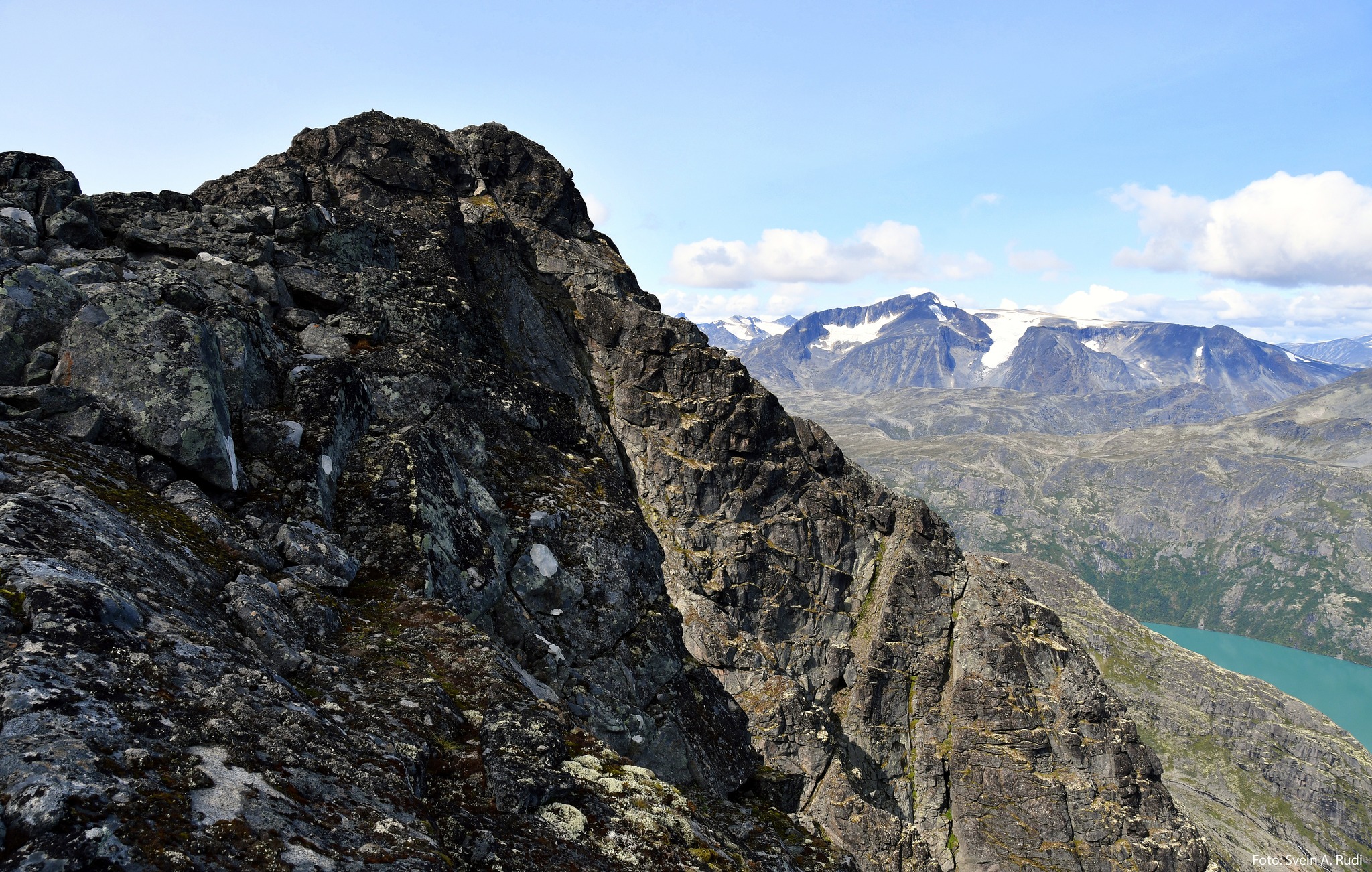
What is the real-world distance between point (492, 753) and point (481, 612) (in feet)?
26.0

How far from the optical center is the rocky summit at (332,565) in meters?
8.36

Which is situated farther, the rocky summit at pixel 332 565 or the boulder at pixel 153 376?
the boulder at pixel 153 376

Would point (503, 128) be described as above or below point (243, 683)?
above

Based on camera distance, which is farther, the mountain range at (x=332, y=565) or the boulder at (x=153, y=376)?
the boulder at (x=153, y=376)

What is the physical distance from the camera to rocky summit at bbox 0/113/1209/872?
27.4 ft

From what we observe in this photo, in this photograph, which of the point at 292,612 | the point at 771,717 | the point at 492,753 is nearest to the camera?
the point at 492,753

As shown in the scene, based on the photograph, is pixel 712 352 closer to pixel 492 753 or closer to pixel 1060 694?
pixel 1060 694

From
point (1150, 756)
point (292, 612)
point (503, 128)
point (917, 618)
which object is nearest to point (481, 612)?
point (292, 612)

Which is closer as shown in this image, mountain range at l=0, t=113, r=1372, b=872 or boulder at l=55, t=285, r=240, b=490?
mountain range at l=0, t=113, r=1372, b=872

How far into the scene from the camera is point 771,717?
2549 inches

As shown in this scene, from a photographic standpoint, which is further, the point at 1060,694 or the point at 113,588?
the point at 1060,694

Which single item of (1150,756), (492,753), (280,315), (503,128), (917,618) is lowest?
(1150,756)

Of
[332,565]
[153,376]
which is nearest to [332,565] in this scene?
[332,565]

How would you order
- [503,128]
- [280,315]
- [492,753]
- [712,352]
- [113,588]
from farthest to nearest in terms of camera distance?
1. [712,352]
2. [503,128]
3. [280,315]
4. [492,753]
5. [113,588]
